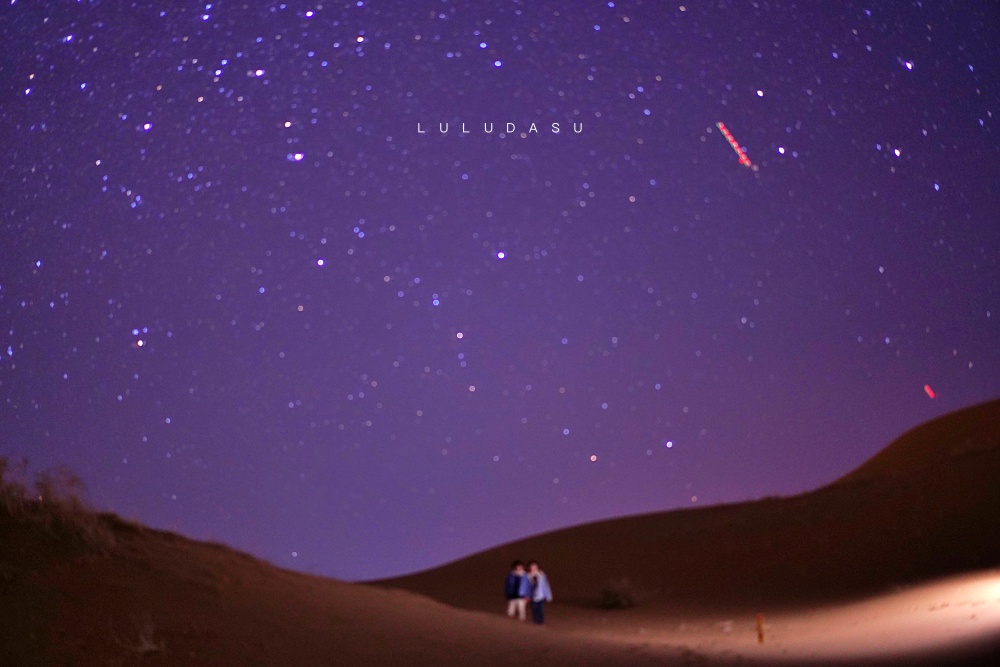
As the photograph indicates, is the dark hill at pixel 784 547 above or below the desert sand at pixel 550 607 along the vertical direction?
above

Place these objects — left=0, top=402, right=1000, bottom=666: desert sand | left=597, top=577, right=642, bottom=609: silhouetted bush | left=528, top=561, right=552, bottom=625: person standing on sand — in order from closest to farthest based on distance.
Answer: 1. left=0, top=402, right=1000, bottom=666: desert sand
2. left=528, top=561, right=552, bottom=625: person standing on sand
3. left=597, top=577, right=642, bottom=609: silhouetted bush

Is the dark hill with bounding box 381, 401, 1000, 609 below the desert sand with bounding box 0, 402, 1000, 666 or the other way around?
the other way around

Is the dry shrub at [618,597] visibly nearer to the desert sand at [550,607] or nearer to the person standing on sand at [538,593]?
the desert sand at [550,607]

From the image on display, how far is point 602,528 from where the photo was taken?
41.1 meters

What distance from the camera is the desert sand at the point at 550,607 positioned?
422 inches

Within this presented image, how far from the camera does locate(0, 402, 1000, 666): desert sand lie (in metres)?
10.7

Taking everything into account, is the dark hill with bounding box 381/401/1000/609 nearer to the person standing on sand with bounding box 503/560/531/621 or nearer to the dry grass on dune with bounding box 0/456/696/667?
the person standing on sand with bounding box 503/560/531/621

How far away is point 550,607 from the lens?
1065 inches

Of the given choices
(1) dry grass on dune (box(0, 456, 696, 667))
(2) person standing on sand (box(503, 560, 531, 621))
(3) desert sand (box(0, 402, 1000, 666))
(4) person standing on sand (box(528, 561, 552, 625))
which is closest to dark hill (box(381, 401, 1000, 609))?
(3) desert sand (box(0, 402, 1000, 666))

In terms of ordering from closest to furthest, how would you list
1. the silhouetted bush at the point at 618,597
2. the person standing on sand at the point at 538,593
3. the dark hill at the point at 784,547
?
the person standing on sand at the point at 538,593 < the dark hill at the point at 784,547 < the silhouetted bush at the point at 618,597

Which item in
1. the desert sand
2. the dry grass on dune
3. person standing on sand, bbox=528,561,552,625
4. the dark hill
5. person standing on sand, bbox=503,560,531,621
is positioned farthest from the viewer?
the dark hill

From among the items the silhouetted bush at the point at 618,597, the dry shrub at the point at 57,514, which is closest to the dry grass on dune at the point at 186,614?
the dry shrub at the point at 57,514

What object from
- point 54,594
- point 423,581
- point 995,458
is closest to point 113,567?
point 54,594

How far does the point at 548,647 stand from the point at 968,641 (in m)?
5.22
